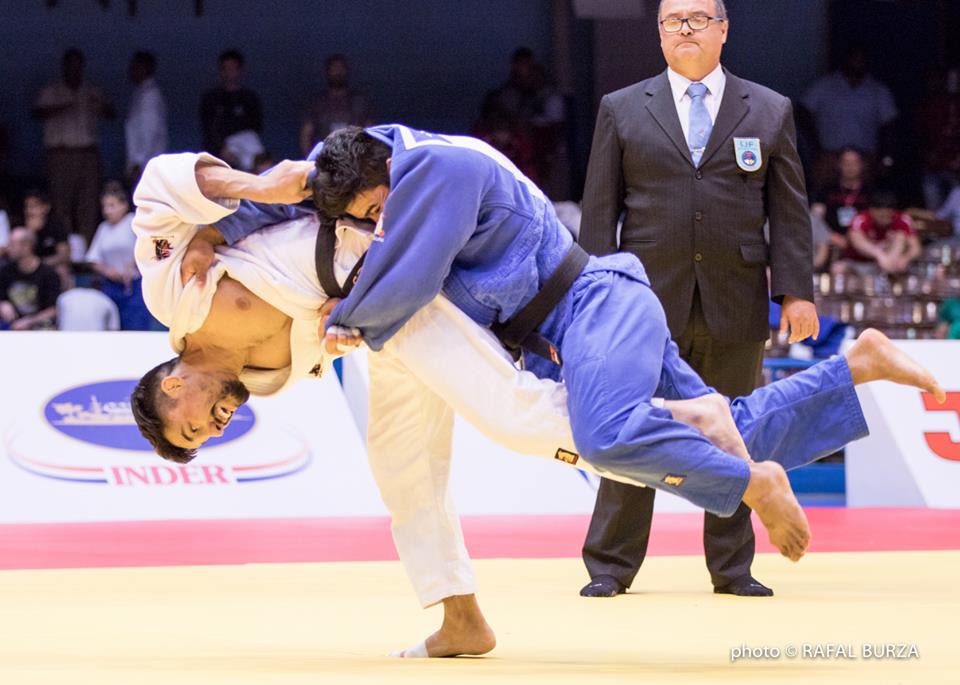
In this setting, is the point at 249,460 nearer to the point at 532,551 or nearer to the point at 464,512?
the point at 464,512

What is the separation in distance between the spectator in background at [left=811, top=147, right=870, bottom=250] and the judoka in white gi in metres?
8.07

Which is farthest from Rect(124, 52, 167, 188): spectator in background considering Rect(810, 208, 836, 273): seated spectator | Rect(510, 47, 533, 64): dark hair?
Rect(810, 208, 836, 273): seated spectator

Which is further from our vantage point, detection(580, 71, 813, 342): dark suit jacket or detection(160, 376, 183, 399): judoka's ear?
detection(580, 71, 813, 342): dark suit jacket

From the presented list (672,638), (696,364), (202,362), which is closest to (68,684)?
(202,362)

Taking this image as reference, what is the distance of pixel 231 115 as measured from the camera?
37.4ft

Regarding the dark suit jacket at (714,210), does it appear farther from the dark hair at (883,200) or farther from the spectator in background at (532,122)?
the spectator in background at (532,122)

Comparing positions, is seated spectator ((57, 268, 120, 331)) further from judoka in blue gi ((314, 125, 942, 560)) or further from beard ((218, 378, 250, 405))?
judoka in blue gi ((314, 125, 942, 560))

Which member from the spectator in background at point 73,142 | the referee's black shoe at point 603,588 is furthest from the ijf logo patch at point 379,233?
the spectator in background at point 73,142

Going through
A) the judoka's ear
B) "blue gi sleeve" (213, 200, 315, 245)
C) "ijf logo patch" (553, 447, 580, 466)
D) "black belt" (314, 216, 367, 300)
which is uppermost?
"blue gi sleeve" (213, 200, 315, 245)

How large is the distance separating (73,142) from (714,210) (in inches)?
305

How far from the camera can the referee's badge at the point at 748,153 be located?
179 inches

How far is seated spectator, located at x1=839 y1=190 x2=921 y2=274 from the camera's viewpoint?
10.7m

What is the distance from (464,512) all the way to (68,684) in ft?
12.6

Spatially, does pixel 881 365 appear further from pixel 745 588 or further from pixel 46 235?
pixel 46 235
